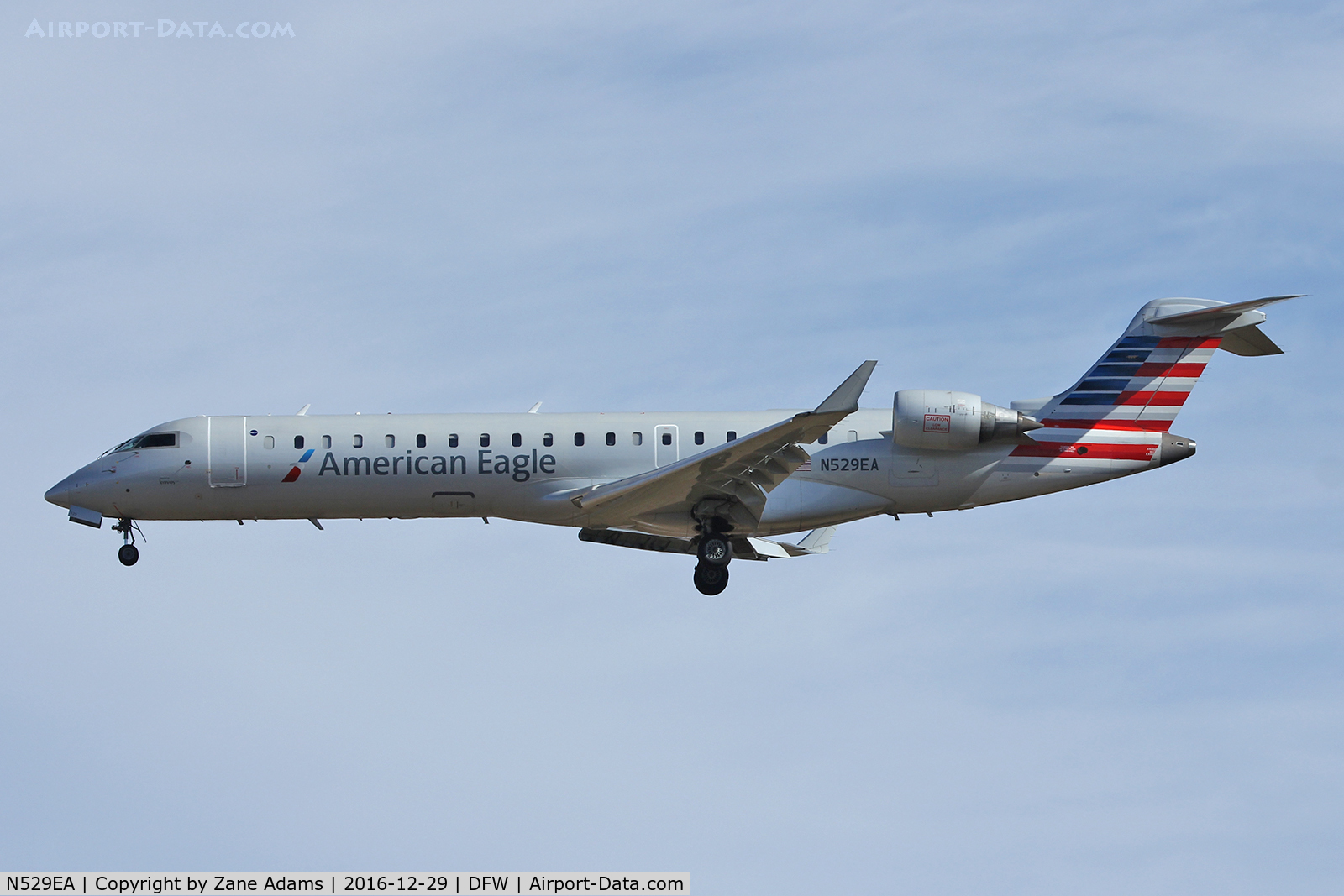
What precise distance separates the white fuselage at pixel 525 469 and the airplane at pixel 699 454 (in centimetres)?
3

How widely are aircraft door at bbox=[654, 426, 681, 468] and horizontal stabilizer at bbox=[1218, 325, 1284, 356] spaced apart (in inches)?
392

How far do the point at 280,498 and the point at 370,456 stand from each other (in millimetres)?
1834

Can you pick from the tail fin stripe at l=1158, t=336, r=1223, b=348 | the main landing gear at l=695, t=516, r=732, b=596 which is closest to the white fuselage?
the main landing gear at l=695, t=516, r=732, b=596

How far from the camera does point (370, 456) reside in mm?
Result: 28094

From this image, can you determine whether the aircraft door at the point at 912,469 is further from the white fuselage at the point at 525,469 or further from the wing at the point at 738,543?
the wing at the point at 738,543

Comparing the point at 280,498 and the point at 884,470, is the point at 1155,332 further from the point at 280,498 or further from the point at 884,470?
the point at 280,498

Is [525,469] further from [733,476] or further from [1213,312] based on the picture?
[1213,312]

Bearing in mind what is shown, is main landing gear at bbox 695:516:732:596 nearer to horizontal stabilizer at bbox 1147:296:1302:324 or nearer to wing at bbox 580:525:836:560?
wing at bbox 580:525:836:560

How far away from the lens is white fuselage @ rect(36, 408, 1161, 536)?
2772 cm

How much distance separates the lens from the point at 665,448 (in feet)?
91.8

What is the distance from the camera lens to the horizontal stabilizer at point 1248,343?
92.2 feet

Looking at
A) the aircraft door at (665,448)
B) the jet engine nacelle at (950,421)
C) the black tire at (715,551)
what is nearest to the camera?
the jet engine nacelle at (950,421)

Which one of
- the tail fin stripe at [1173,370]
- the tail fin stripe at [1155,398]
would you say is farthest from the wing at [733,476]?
the tail fin stripe at [1173,370]

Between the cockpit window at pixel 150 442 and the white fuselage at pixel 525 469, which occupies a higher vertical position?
the cockpit window at pixel 150 442
